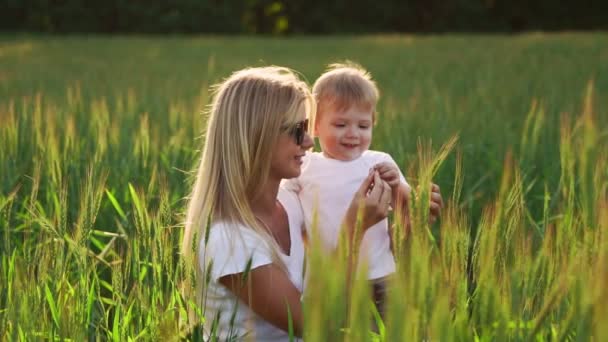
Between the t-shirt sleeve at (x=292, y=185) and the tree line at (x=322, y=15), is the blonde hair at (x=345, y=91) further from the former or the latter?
the tree line at (x=322, y=15)

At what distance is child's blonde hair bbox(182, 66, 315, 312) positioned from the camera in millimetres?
2068

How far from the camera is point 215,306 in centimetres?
203

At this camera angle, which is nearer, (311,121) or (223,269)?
(223,269)

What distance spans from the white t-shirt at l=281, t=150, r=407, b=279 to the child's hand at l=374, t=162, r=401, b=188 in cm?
27

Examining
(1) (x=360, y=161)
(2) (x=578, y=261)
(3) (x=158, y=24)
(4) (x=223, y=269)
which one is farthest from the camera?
(3) (x=158, y=24)

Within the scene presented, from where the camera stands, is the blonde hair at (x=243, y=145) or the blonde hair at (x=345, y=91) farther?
the blonde hair at (x=345, y=91)

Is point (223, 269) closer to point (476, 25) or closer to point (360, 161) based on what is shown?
point (360, 161)

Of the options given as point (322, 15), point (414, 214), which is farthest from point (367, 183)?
point (322, 15)

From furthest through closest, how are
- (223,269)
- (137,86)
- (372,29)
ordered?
1. (372,29)
2. (137,86)
3. (223,269)

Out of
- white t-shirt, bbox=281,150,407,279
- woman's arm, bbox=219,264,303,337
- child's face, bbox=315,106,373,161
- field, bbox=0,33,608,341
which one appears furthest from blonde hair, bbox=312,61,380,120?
woman's arm, bbox=219,264,303,337

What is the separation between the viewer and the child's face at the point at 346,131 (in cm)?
266

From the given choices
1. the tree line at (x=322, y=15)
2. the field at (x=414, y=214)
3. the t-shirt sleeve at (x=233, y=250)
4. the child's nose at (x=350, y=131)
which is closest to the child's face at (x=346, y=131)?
the child's nose at (x=350, y=131)

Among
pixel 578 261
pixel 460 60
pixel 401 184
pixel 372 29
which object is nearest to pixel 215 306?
pixel 401 184

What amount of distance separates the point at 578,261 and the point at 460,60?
499 inches
